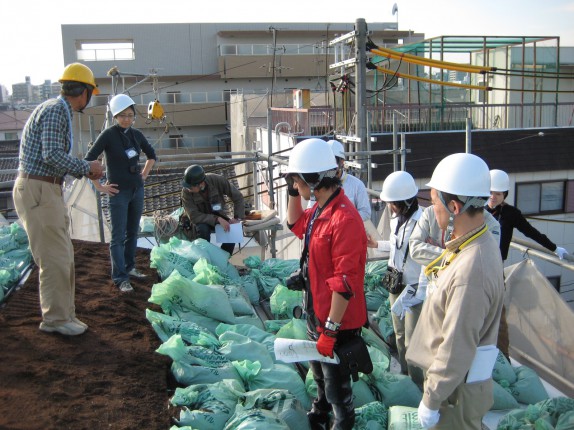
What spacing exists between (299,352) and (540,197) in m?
11.4

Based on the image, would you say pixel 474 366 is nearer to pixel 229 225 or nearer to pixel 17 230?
pixel 229 225

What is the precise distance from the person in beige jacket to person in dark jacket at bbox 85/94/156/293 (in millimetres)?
2873

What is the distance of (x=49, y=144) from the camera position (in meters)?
3.29

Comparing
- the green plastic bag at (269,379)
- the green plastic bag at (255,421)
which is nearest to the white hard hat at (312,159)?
the green plastic bag at (255,421)

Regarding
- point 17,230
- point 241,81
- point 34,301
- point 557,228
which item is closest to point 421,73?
point 557,228

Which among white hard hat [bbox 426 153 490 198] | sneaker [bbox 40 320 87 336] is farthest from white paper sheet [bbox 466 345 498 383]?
sneaker [bbox 40 320 87 336]

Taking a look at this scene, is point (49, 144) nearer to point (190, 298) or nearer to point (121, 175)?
point (121, 175)

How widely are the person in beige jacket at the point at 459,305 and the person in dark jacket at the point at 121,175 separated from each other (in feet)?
9.43

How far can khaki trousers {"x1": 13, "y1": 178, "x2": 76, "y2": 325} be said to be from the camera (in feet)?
11.0

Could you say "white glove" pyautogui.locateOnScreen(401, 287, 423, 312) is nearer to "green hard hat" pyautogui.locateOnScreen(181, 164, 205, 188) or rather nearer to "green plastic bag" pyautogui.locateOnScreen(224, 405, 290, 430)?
"green plastic bag" pyautogui.locateOnScreen(224, 405, 290, 430)

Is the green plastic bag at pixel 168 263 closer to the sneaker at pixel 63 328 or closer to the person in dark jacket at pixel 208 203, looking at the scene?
the person in dark jacket at pixel 208 203

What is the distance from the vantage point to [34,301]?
13.6 ft

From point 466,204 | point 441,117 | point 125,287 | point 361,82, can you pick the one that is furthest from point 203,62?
point 466,204

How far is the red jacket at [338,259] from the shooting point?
2537mm
